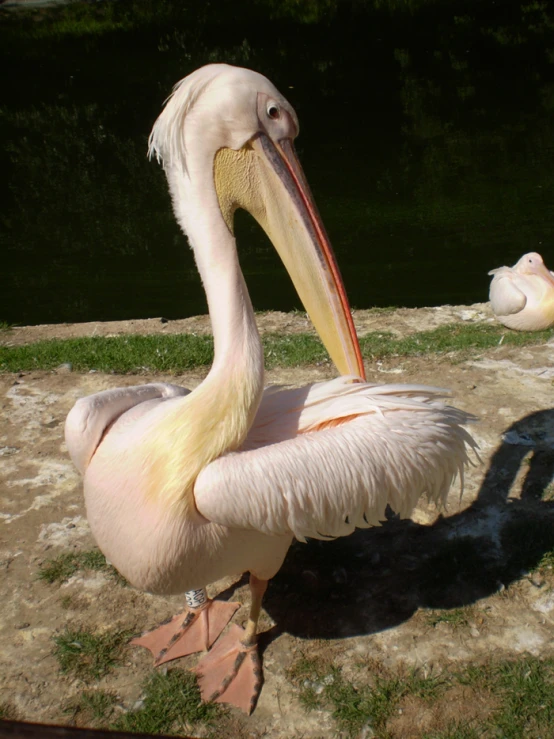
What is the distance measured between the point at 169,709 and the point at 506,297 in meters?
4.42

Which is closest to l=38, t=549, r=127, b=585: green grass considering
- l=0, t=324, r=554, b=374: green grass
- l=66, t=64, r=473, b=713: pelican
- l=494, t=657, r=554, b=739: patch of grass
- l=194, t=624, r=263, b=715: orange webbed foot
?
l=194, t=624, r=263, b=715: orange webbed foot

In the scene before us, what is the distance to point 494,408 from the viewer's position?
4.60 meters

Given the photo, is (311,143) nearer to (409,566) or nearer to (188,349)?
(188,349)

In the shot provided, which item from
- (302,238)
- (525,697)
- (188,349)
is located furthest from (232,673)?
(188,349)

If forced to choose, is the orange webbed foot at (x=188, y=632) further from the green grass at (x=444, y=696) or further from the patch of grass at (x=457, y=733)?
the patch of grass at (x=457, y=733)

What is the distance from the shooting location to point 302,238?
2865mm

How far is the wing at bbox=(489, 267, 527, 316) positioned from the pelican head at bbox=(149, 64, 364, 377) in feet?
11.6

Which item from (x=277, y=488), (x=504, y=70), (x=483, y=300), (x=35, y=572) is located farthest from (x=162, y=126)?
(x=504, y=70)

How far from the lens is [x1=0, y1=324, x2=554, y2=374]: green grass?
534 centimetres

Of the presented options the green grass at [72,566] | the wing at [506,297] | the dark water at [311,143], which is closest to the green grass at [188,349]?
the wing at [506,297]

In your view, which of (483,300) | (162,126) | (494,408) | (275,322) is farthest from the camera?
(483,300)

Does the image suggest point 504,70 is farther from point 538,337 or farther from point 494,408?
point 494,408

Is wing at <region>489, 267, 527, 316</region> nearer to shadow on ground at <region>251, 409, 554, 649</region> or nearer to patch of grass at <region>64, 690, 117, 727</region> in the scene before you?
shadow on ground at <region>251, 409, 554, 649</region>

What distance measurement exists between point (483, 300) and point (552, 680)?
6377 mm
